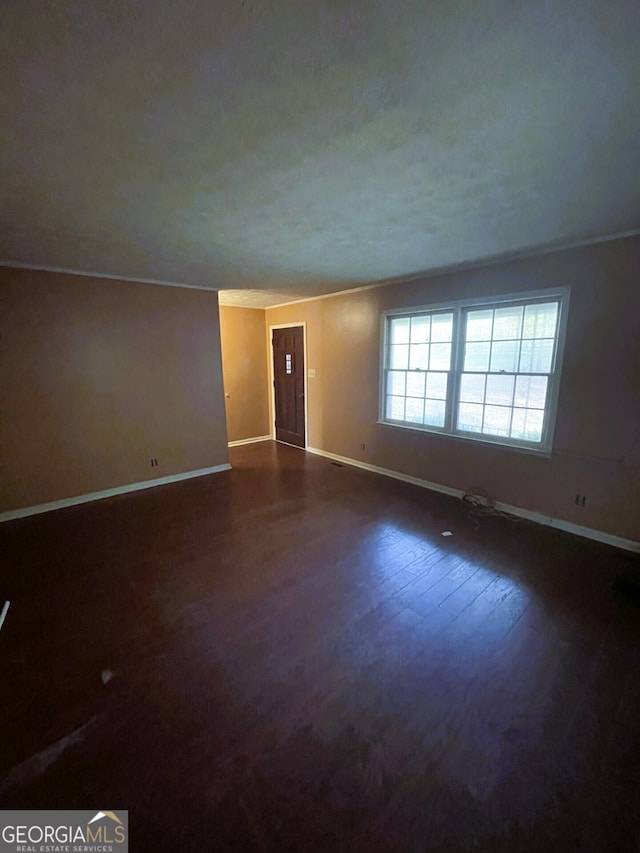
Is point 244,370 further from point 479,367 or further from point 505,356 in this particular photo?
point 505,356

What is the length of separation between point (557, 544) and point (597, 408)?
49.8 inches

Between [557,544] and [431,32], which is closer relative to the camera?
[431,32]

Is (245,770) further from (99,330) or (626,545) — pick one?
(99,330)

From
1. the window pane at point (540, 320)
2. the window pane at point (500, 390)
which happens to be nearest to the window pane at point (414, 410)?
the window pane at point (500, 390)

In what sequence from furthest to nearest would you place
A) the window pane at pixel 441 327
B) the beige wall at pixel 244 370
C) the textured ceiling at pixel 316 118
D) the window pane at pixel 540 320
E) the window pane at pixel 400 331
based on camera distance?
the beige wall at pixel 244 370 → the window pane at pixel 400 331 → the window pane at pixel 441 327 → the window pane at pixel 540 320 → the textured ceiling at pixel 316 118

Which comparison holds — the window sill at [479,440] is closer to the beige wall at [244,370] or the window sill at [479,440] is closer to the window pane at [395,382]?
the window pane at [395,382]

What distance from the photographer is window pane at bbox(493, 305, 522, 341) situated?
11.3 ft

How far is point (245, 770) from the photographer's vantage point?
138cm

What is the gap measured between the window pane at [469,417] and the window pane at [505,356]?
1.59ft

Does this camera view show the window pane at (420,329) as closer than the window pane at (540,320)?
No

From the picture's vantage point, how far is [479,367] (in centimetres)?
379

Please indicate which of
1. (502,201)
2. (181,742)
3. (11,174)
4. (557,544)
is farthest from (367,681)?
(11,174)

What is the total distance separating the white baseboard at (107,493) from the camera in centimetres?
367

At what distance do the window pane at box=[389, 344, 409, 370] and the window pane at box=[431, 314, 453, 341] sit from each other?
16.7 inches
